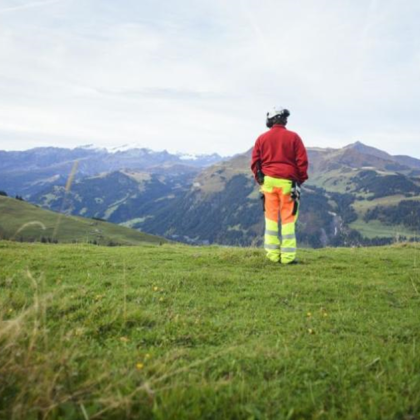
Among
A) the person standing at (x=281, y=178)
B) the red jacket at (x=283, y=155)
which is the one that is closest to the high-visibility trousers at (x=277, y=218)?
the person standing at (x=281, y=178)

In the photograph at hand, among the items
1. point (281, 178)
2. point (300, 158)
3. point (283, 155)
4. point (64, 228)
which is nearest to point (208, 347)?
point (281, 178)

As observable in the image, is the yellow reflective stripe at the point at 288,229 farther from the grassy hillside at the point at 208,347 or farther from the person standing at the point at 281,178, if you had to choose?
the grassy hillside at the point at 208,347

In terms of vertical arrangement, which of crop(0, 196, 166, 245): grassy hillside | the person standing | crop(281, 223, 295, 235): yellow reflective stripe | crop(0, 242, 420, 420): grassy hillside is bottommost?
crop(0, 196, 166, 245): grassy hillside

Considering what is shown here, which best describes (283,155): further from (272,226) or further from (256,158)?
(272,226)

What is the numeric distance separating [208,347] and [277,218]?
7.42 m

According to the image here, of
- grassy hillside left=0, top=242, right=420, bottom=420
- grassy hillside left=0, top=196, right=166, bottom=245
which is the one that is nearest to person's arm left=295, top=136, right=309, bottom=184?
grassy hillside left=0, top=242, right=420, bottom=420

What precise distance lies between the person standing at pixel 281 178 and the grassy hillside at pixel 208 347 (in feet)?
7.46

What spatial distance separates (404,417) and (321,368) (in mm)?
1116

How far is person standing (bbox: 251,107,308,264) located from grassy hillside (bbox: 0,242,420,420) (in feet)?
7.46

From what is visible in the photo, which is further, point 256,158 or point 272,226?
point 256,158

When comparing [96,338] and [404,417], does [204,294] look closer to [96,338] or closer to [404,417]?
[96,338]

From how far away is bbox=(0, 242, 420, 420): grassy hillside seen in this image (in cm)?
384

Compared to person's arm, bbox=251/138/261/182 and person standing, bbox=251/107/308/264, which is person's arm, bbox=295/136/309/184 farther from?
person's arm, bbox=251/138/261/182

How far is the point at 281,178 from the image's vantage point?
39.8 feet
